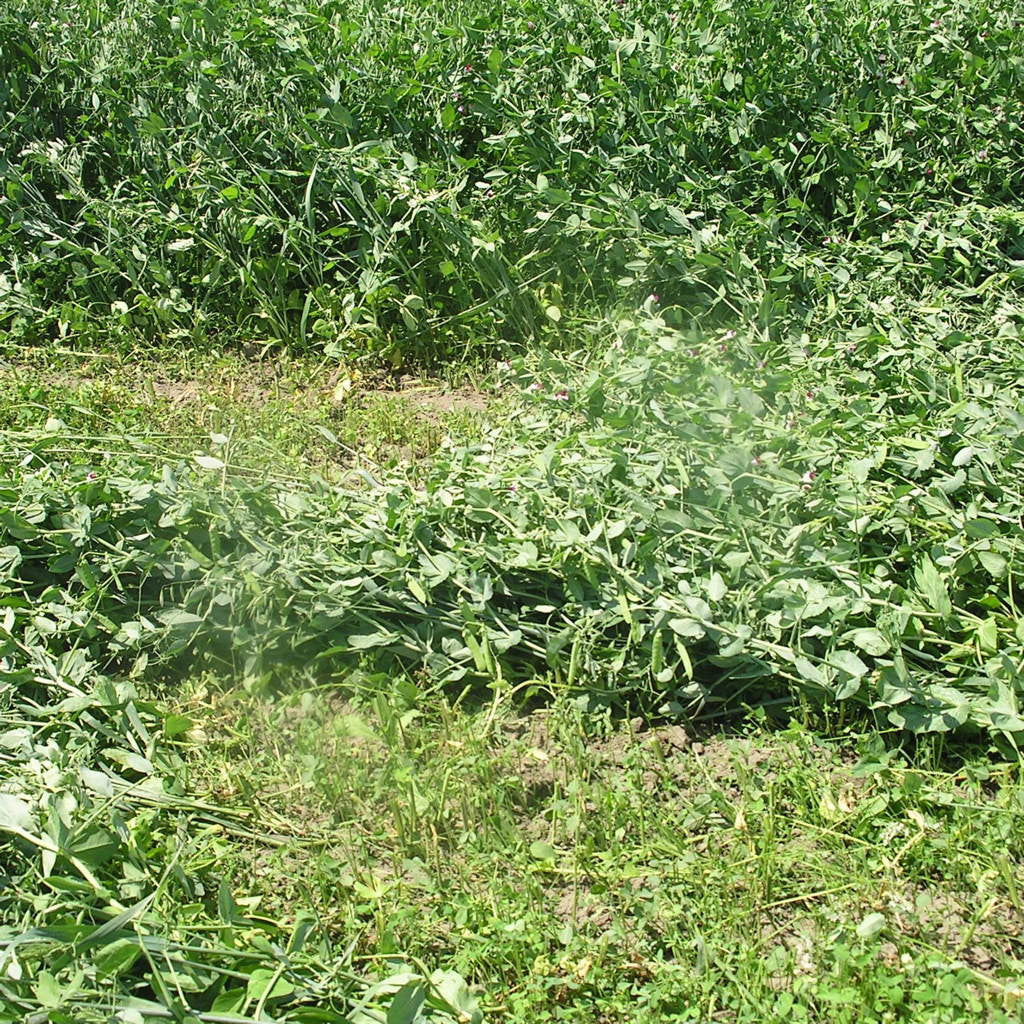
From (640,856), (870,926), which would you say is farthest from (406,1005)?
(870,926)

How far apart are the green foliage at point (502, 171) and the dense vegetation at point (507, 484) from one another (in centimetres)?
2

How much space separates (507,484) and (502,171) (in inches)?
60.6

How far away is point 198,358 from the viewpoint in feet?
14.4

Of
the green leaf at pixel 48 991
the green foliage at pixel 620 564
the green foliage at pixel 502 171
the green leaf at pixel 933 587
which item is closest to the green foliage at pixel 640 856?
the green foliage at pixel 620 564

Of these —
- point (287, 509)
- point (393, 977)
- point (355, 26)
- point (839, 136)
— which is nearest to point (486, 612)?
point (287, 509)

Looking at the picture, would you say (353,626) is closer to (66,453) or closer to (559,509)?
(559,509)

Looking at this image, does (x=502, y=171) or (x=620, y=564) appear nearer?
(x=620, y=564)

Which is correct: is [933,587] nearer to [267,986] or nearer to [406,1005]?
[406,1005]

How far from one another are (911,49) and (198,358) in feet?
9.53

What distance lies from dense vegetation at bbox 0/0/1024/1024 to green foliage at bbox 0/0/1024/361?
0.02m

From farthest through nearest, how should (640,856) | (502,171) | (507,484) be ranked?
1. (502,171)
2. (507,484)
3. (640,856)

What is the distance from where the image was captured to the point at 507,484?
126 inches

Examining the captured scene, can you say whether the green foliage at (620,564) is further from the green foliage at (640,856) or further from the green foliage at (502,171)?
the green foliage at (502,171)

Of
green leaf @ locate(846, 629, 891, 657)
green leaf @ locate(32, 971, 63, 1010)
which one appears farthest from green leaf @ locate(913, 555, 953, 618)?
green leaf @ locate(32, 971, 63, 1010)
